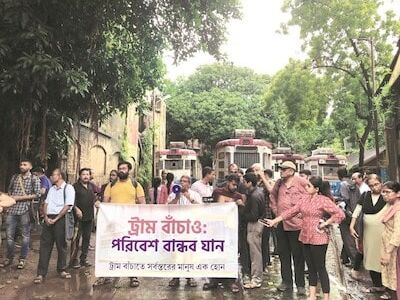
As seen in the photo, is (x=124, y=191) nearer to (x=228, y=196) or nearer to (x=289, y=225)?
(x=228, y=196)

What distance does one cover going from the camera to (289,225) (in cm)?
650

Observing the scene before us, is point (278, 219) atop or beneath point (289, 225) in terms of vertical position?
atop

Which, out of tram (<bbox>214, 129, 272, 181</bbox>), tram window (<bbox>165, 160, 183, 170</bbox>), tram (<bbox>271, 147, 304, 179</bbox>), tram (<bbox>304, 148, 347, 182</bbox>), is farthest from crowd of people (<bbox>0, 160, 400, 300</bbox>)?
tram (<bbox>304, 148, 347, 182</bbox>)

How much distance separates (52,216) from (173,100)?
1423 inches

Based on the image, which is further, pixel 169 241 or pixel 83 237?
pixel 83 237

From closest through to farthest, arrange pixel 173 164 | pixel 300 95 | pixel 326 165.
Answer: pixel 300 95
pixel 173 164
pixel 326 165

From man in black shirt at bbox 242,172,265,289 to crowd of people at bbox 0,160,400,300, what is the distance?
0.05 feet

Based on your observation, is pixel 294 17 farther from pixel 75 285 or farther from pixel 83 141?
pixel 75 285

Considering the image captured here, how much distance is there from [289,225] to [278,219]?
1.41 feet

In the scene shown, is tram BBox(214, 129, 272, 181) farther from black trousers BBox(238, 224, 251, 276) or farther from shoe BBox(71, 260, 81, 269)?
black trousers BBox(238, 224, 251, 276)

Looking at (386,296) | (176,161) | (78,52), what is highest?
(78,52)

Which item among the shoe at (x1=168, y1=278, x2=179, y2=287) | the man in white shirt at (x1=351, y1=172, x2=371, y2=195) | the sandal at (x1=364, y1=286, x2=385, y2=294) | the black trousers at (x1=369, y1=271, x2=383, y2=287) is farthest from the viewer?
the man in white shirt at (x1=351, y1=172, x2=371, y2=195)

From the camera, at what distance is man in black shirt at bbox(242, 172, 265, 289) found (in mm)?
6762

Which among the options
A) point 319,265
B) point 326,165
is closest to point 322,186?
point 319,265
